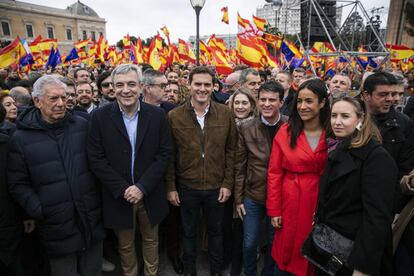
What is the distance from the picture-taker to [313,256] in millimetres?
2207

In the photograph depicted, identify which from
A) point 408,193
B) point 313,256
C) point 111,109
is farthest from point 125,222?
point 408,193

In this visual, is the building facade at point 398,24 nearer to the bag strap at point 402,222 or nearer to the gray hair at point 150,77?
the gray hair at point 150,77

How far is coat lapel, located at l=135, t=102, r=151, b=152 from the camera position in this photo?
8.86 ft

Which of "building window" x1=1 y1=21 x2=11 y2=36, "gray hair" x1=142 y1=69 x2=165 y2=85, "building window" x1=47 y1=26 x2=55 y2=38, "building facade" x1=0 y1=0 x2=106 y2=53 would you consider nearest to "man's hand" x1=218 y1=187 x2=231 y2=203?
"gray hair" x1=142 y1=69 x2=165 y2=85

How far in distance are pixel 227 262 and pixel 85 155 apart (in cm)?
220

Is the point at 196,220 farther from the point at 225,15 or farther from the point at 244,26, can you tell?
the point at 225,15

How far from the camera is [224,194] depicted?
9.77ft

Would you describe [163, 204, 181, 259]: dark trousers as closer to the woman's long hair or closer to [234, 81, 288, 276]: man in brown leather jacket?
[234, 81, 288, 276]: man in brown leather jacket

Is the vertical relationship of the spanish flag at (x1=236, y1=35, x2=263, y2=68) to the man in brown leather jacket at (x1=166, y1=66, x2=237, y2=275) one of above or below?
above

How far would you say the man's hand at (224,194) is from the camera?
298 centimetres

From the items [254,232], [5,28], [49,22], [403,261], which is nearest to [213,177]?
Result: [254,232]

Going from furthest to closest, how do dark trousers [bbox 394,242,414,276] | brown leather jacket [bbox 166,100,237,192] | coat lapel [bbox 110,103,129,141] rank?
brown leather jacket [bbox 166,100,237,192], coat lapel [bbox 110,103,129,141], dark trousers [bbox 394,242,414,276]

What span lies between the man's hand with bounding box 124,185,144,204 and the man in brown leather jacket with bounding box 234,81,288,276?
3.41 ft

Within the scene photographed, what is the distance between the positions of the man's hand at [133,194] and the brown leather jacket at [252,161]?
104cm
